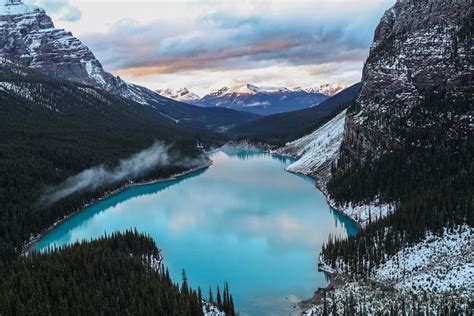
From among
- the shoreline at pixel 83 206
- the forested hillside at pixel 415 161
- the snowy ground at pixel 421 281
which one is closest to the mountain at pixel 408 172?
the snowy ground at pixel 421 281

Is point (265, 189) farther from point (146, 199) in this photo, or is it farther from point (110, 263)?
point (110, 263)

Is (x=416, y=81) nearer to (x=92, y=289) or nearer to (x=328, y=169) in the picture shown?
(x=328, y=169)

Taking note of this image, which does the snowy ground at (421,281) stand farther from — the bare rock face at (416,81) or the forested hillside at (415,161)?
the bare rock face at (416,81)

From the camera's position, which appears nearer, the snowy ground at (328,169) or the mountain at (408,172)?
the mountain at (408,172)

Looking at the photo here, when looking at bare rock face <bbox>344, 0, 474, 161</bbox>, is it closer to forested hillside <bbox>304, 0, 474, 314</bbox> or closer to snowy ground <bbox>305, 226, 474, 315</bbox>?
forested hillside <bbox>304, 0, 474, 314</bbox>

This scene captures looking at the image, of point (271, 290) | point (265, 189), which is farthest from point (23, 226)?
point (265, 189)

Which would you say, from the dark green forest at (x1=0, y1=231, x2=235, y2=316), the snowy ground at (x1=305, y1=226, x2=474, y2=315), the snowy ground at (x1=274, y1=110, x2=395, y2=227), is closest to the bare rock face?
the snowy ground at (x1=274, y1=110, x2=395, y2=227)
